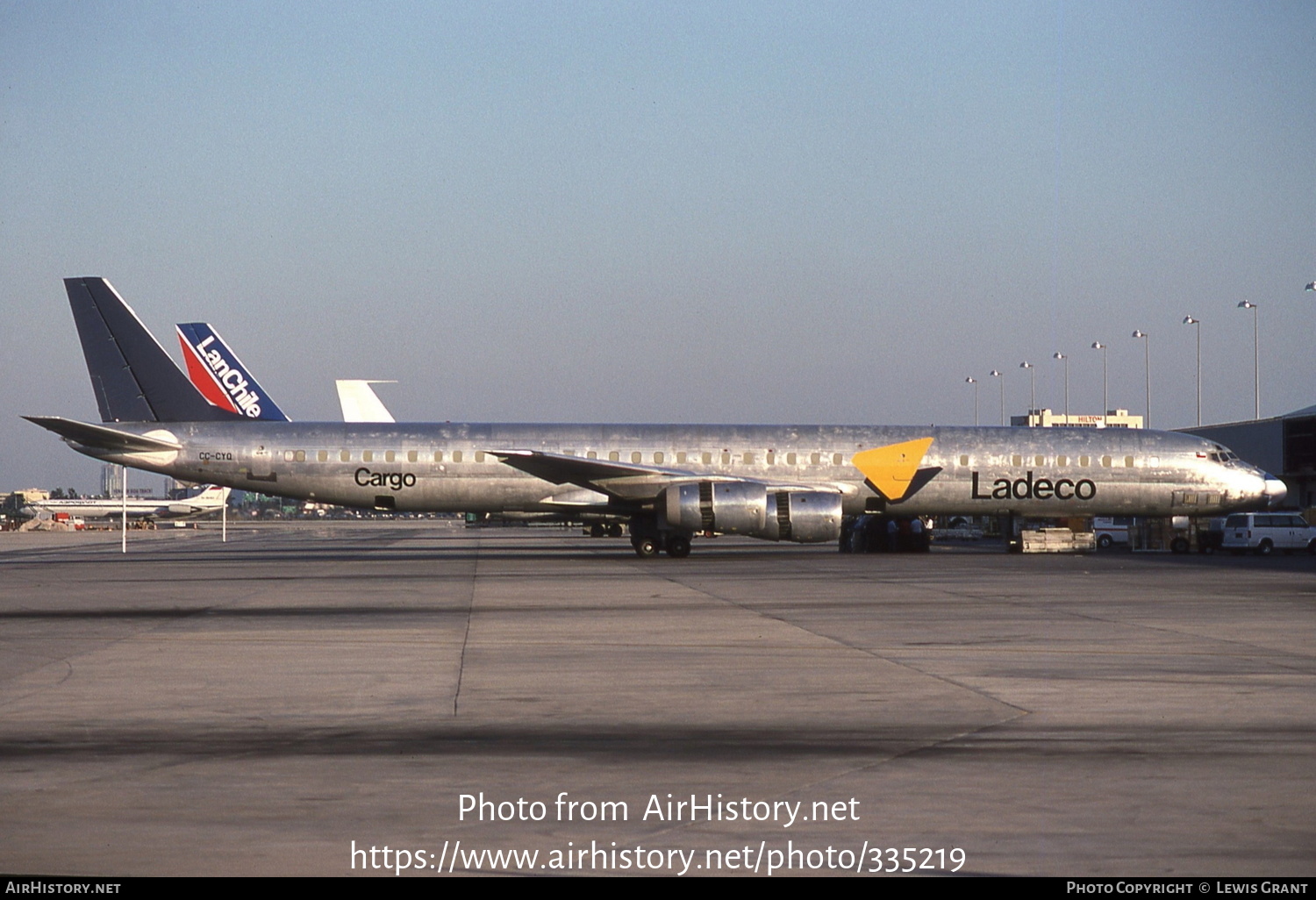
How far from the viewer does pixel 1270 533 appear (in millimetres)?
44188

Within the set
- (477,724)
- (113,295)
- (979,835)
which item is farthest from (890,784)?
(113,295)

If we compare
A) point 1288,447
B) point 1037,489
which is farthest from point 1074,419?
point 1037,489

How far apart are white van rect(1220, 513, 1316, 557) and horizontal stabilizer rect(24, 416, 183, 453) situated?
34.2 m

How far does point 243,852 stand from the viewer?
18.8 feet

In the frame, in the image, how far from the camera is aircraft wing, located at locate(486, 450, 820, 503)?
34094 mm

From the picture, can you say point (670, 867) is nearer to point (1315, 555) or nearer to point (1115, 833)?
point (1115, 833)

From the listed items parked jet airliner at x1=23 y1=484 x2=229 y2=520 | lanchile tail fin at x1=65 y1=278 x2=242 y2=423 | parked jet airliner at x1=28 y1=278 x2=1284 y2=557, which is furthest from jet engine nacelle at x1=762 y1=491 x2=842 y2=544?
parked jet airliner at x1=23 y1=484 x2=229 y2=520

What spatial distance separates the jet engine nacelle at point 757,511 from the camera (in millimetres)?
33344

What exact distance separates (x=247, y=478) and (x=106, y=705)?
2649 cm

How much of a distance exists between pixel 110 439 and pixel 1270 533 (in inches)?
1455

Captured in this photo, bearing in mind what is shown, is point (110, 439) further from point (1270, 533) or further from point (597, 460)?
point (1270, 533)

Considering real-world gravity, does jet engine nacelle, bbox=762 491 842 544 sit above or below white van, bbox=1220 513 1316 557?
above

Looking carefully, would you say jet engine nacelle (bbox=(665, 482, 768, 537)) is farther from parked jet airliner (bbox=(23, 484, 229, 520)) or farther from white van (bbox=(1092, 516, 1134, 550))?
parked jet airliner (bbox=(23, 484, 229, 520))

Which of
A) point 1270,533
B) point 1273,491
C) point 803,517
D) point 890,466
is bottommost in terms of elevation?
point 1270,533
